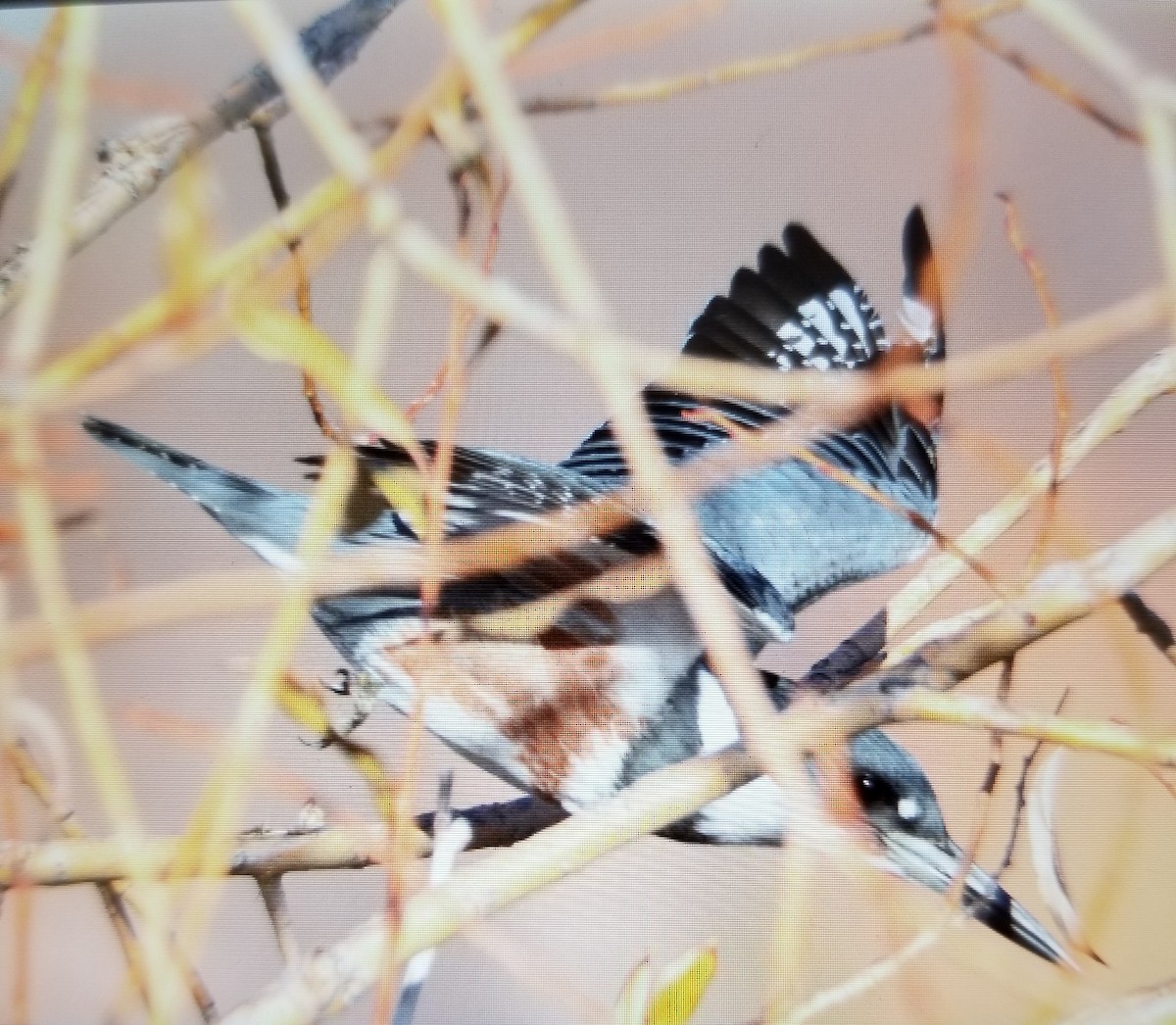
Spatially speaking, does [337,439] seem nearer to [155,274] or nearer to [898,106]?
[155,274]

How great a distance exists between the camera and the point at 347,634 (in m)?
0.76

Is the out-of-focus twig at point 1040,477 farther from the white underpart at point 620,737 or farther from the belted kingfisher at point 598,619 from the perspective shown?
the white underpart at point 620,737

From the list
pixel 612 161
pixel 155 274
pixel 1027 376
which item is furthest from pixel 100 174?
pixel 1027 376

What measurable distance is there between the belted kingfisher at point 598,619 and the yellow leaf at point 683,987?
0.29 ft

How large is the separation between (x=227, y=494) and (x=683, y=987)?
48cm

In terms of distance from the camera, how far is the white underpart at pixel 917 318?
80cm

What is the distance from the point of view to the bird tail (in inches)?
30.1

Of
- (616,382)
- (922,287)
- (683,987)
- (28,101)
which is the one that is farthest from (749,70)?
(683,987)

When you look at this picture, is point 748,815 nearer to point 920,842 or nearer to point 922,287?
point 920,842

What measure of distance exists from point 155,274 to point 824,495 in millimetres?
512

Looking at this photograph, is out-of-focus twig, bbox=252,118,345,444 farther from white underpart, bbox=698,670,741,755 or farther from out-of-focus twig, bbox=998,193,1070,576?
out-of-focus twig, bbox=998,193,1070,576

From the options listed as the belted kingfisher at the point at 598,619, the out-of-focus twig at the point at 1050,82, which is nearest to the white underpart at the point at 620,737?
the belted kingfisher at the point at 598,619

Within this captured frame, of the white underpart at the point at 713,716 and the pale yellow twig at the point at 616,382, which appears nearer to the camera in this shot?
the pale yellow twig at the point at 616,382

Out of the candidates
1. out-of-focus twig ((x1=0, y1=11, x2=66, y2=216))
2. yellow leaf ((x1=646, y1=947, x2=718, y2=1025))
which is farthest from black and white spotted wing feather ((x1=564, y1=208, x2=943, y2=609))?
out-of-focus twig ((x1=0, y1=11, x2=66, y2=216))
